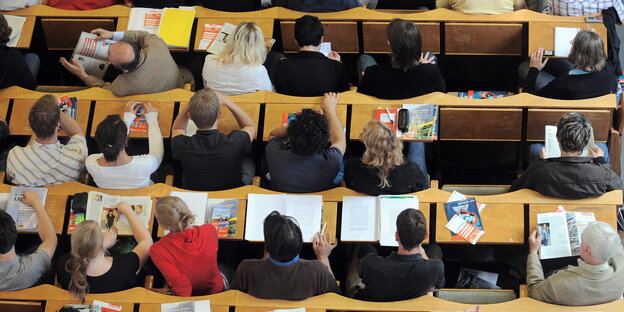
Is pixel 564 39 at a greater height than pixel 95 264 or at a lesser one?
greater

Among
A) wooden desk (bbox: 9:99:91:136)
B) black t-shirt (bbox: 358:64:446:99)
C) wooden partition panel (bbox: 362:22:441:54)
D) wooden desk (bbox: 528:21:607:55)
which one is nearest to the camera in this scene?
black t-shirt (bbox: 358:64:446:99)

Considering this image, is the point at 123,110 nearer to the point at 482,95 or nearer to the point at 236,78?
the point at 236,78

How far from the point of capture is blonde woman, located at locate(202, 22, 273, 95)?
4785 mm

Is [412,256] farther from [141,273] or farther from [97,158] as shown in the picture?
[97,158]

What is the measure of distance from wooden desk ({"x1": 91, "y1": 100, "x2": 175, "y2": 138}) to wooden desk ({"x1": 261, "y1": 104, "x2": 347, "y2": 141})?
0.62 m

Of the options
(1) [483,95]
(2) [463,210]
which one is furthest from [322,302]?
(1) [483,95]

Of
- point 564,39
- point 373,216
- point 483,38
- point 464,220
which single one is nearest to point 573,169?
point 464,220

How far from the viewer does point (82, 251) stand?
144 inches

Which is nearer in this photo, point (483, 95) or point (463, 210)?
point (463, 210)

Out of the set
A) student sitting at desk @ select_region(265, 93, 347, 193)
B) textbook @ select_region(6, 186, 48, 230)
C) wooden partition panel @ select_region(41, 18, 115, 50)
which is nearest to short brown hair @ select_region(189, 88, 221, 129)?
student sitting at desk @ select_region(265, 93, 347, 193)

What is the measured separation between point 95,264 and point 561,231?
100 inches

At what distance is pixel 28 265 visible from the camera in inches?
156

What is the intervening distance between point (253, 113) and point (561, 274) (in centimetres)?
209

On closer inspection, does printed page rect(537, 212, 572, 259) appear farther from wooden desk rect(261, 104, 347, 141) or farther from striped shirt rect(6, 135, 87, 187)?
striped shirt rect(6, 135, 87, 187)
